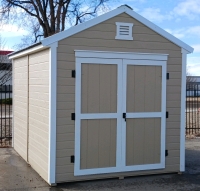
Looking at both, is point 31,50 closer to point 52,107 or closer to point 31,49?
point 31,49

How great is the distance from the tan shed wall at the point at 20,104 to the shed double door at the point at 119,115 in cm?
197

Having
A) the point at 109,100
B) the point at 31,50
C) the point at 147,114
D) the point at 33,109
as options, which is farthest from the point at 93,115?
the point at 31,50

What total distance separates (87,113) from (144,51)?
5.01 ft

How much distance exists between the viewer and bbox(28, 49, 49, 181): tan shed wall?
6219 mm

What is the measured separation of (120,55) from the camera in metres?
6.35

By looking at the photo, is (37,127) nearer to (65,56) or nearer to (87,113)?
(87,113)

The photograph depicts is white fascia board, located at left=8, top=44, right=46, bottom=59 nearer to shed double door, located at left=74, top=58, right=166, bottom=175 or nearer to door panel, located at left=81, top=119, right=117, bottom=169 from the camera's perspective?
shed double door, located at left=74, top=58, right=166, bottom=175

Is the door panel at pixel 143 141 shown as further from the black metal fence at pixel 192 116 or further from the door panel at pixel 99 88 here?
the black metal fence at pixel 192 116

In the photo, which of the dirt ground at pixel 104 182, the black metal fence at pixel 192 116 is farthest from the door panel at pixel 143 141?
the black metal fence at pixel 192 116

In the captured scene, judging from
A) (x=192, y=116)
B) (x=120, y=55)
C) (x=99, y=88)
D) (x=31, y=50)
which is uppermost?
(x=31, y=50)

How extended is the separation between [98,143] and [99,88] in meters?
0.95

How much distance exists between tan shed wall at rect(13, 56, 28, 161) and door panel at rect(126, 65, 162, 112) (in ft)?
7.97

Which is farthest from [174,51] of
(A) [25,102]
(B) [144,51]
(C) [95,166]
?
(A) [25,102]

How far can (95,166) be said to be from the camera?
630cm
